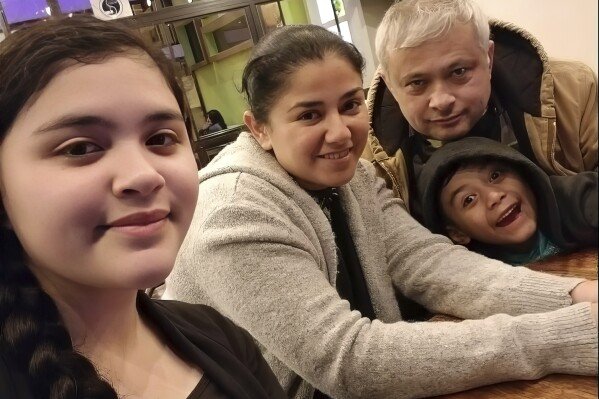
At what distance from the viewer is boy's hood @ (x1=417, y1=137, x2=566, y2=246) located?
1.31 ft

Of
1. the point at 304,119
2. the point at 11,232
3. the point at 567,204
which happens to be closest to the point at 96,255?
the point at 11,232

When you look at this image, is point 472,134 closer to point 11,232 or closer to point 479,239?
point 479,239

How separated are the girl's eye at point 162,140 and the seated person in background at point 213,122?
1749mm

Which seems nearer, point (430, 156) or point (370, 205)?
point (430, 156)

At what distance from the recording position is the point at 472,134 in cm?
51

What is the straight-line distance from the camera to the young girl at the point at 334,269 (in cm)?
56

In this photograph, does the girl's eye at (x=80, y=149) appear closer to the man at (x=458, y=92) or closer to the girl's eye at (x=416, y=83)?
the man at (x=458, y=92)

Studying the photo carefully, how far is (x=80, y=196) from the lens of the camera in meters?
0.38

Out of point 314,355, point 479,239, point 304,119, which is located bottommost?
point 314,355

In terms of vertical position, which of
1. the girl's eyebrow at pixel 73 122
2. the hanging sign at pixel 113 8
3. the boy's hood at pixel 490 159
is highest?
the hanging sign at pixel 113 8

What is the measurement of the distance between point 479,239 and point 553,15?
0.31m

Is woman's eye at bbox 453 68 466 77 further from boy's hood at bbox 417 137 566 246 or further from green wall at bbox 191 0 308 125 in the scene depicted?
green wall at bbox 191 0 308 125

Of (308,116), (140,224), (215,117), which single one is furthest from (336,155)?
(215,117)

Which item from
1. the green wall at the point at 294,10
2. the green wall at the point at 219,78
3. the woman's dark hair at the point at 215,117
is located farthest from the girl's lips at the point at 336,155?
the woman's dark hair at the point at 215,117
